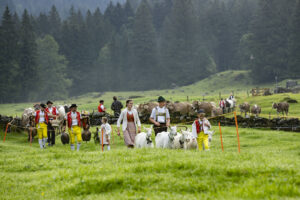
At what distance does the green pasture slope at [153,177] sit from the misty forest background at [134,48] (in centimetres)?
8125

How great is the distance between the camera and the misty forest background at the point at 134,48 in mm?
91438

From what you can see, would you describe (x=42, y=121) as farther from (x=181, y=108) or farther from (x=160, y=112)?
(x=181, y=108)

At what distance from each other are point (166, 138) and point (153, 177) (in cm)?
599

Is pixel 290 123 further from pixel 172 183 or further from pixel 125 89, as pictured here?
pixel 125 89

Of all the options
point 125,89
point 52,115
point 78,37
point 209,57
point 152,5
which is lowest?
point 52,115

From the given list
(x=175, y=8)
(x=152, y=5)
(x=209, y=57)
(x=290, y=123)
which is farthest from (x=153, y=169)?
(x=152, y=5)

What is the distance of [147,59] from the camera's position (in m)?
111

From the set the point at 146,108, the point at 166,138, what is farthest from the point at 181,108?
the point at 166,138

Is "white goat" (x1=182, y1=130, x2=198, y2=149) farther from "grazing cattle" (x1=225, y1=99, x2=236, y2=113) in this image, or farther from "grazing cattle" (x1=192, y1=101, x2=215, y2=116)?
"grazing cattle" (x1=225, y1=99, x2=236, y2=113)

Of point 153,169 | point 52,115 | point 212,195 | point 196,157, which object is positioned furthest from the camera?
point 52,115

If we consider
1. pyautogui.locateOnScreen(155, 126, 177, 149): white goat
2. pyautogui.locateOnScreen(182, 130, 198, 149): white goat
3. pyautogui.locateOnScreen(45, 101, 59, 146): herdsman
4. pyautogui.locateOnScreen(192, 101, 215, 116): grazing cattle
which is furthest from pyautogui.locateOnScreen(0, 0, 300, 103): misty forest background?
pyautogui.locateOnScreen(155, 126, 177, 149): white goat

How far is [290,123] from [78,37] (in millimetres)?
96341

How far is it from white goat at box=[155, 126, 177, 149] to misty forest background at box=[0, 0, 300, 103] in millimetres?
77088

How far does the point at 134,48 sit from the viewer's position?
112250 millimetres
